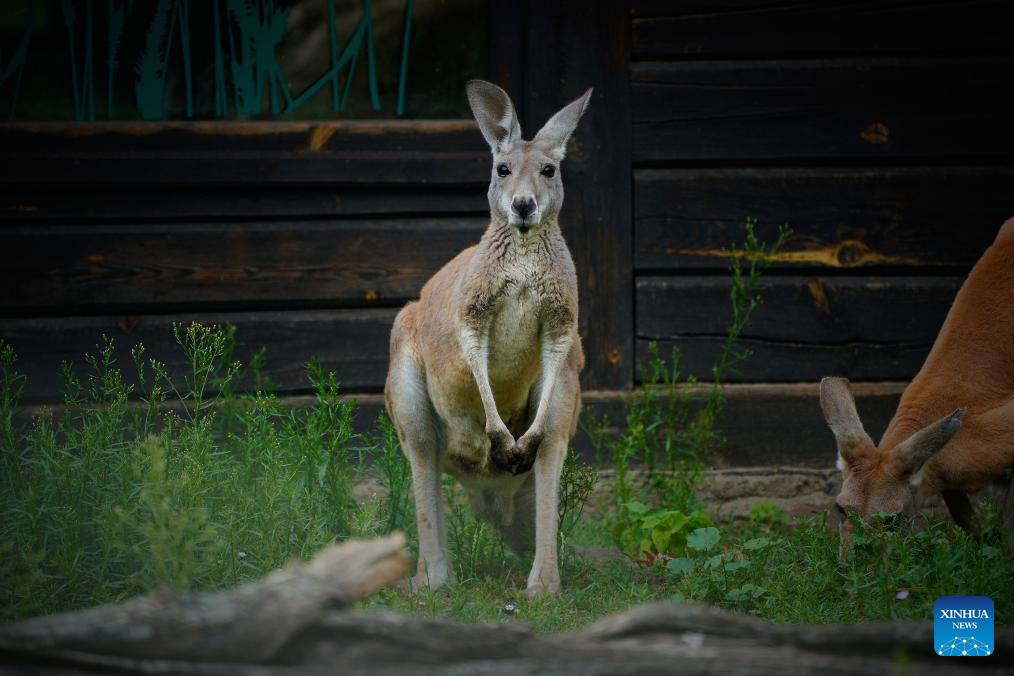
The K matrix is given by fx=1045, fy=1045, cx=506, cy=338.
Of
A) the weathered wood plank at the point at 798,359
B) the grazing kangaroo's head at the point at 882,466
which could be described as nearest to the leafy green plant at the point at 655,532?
the grazing kangaroo's head at the point at 882,466

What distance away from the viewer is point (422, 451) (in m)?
4.50

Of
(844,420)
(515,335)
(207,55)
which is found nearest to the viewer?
(515,335)

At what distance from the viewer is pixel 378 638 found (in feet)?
6.01

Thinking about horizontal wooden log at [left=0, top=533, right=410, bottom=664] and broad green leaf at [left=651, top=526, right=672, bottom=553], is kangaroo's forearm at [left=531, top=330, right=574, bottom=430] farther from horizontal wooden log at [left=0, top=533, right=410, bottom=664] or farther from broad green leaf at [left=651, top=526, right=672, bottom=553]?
horizontal wooden log at [left=0, top=533, right=410, bottom=664]

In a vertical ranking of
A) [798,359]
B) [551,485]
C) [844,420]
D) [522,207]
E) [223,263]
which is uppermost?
[522,207]

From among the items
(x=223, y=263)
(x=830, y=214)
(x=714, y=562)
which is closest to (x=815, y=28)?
(x=830, y=214)

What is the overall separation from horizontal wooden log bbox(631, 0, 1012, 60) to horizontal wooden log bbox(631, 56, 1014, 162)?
0.27 feet

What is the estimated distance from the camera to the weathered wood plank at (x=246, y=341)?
561 cm

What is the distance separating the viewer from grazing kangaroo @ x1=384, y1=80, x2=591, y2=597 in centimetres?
424

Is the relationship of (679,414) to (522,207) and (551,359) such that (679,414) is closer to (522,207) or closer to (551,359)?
(551,359)

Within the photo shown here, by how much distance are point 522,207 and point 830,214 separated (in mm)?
2538

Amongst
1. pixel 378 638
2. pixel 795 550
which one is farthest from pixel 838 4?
pixel 378 638

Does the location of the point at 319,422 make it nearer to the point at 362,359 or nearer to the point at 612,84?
the point at 362,359

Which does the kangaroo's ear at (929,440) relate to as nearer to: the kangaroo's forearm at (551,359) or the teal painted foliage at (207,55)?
the kangaroo's forearm at (551,359)
